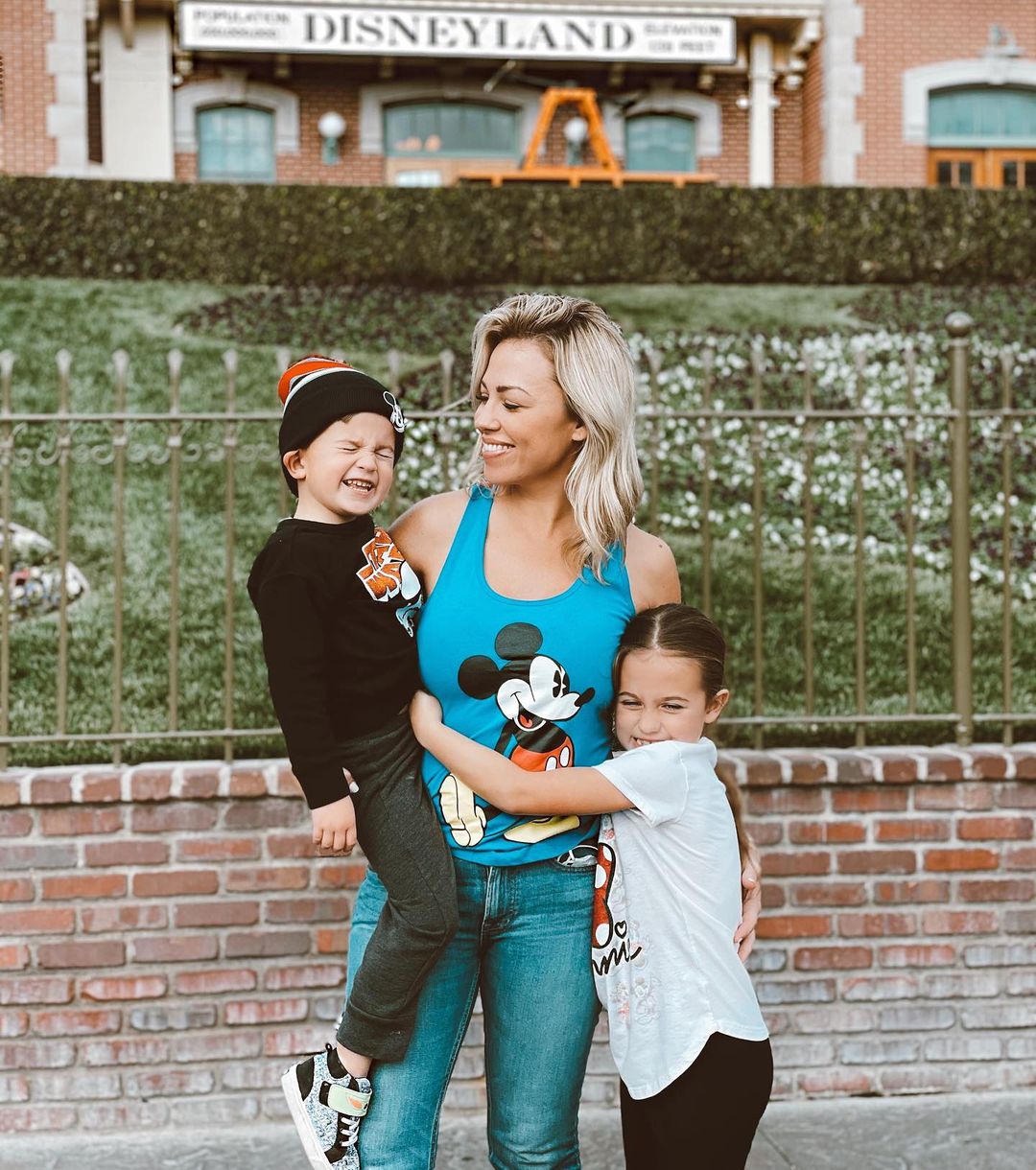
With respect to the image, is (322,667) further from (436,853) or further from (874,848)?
(874,848)

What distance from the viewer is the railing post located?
13.1ft

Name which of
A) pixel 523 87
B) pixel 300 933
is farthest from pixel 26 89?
pixel 300 933

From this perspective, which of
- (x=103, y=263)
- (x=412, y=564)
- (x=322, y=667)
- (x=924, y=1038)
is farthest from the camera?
(x=103, y=263)

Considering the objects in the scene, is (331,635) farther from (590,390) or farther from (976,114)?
(976,114)

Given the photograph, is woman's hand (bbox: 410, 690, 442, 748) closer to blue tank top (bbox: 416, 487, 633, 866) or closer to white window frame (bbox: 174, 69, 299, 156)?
blue tank top (bbox: 416, 487, 633, 866)

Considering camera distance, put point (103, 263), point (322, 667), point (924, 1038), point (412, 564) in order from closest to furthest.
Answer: point (322, 667)
point (412, 564)
point (924, 1038)
point (103, 263)

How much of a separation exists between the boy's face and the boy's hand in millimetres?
471

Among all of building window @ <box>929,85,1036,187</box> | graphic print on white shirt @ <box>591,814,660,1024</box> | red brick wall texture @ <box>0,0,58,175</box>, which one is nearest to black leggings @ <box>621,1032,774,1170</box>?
graphic print on white shirt @ <box>591,814,660,1024</box>

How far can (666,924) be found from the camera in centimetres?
215

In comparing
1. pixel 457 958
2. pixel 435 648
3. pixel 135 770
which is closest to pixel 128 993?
pixel 135 770

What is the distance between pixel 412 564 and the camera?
2.25 meters

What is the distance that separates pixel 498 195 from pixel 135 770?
8255mm

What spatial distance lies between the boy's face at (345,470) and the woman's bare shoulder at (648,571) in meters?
0.45

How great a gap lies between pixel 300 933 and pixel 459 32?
14514 mm
